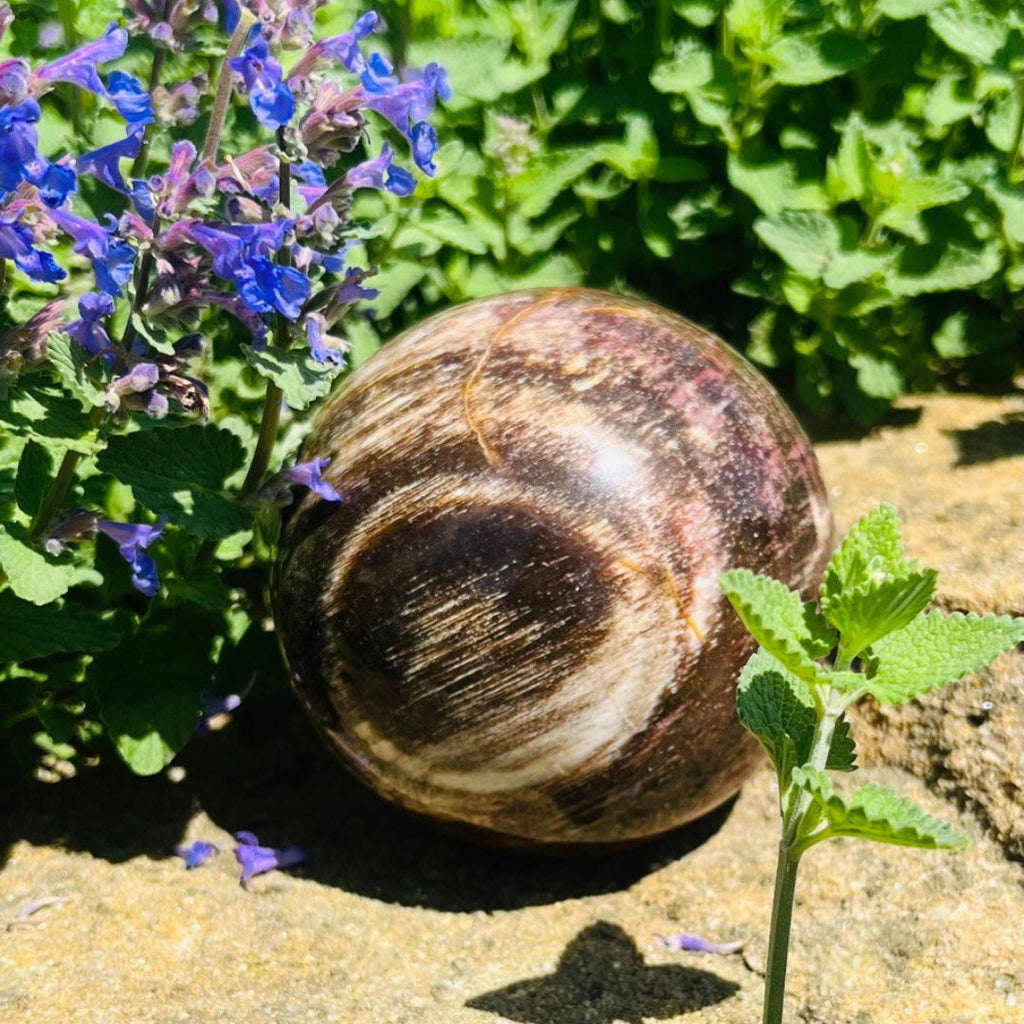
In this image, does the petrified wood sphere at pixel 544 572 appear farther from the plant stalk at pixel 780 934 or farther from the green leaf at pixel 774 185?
the green leaf at pixel 774 185

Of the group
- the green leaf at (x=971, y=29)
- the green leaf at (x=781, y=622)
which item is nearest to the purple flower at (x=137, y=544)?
the green leaf at (x=781, y=622)

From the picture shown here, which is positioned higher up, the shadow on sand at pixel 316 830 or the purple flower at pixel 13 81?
the purple flower at pixel 13 81

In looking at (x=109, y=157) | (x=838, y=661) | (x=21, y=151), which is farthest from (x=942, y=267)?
(x=21, y=151)

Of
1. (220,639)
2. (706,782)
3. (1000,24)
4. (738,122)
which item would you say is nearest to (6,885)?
(220,639)

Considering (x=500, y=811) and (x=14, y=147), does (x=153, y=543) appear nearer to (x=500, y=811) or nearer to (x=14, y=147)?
(x=500, y=811)

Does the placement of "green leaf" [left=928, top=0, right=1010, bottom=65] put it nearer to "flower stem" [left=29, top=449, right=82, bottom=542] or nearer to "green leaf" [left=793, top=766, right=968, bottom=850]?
"green leaf" [left=793, top=766, right=968, bottom=850]

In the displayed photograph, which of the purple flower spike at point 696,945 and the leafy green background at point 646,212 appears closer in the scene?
the purple flower spike at point 696,945
